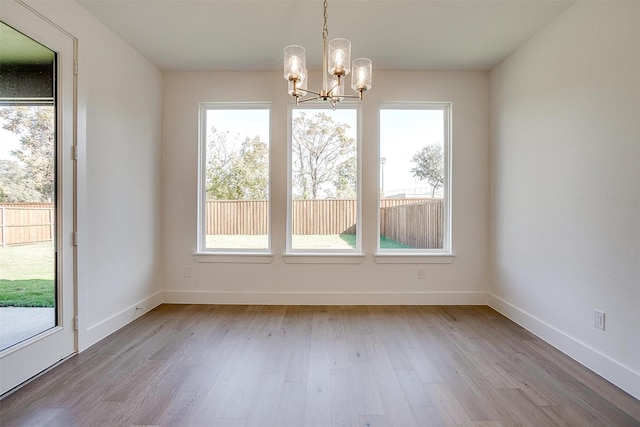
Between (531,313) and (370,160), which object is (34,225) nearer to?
(370,160)

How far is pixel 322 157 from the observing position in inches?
142

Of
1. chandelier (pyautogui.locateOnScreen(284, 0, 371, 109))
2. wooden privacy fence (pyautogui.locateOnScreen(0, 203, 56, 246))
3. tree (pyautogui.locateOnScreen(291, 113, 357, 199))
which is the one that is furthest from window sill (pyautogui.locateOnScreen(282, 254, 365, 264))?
wooden privacy fence (pyautogui.locateOnScreen(0, 203, 56, 246))

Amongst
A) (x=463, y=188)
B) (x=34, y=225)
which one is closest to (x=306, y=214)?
(x=463, y=188)

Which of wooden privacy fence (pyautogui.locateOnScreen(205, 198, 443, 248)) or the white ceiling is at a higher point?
the white ceiling

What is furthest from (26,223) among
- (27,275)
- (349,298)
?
(349,298)

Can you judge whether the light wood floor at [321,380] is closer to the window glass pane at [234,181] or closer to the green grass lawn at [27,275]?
the green grass lawn at [27,275]

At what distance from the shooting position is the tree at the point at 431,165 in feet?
11.9

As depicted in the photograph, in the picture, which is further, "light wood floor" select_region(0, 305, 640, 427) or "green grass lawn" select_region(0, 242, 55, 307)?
Result: "green grass lawn" select_region(0, 242, 55, 307)

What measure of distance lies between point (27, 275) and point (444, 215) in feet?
12.5

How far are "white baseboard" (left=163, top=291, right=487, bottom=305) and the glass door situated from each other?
4.86ft

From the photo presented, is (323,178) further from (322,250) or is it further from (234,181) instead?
(234,181)

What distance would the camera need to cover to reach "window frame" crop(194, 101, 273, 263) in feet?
11.6

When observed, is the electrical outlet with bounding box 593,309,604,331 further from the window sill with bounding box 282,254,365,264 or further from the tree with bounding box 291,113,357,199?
the tree with bounding box 291,113,357,199

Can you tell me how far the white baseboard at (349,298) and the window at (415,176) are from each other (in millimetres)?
530
